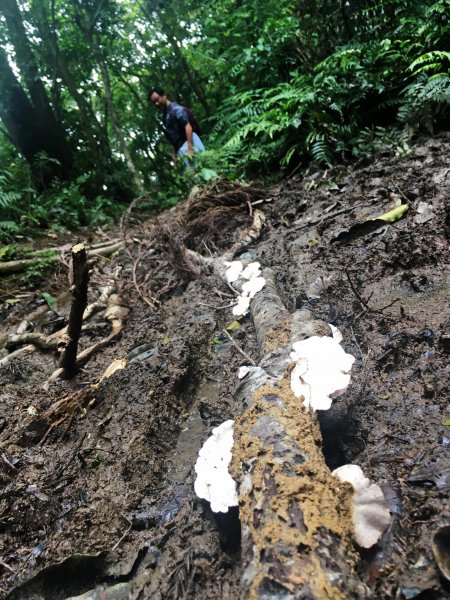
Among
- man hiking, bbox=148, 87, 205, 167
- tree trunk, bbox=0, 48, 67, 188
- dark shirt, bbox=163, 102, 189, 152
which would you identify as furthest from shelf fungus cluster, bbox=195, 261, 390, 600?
tree trunk, bbox=0, 48, 67, 188

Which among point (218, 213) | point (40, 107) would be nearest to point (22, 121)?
point (40, 107)

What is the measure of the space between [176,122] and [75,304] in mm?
5517

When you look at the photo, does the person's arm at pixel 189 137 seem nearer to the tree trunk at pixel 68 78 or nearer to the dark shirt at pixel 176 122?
the dark shirt at pixel 176 122

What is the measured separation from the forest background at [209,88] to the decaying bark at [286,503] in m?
3.60

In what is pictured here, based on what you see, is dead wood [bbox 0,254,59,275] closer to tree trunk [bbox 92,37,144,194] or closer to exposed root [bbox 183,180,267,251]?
exposed root [bbox 183,180,267,251]

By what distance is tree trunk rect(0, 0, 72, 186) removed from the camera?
8.55 metres

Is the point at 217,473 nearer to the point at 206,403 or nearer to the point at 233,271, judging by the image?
the point at 206,403

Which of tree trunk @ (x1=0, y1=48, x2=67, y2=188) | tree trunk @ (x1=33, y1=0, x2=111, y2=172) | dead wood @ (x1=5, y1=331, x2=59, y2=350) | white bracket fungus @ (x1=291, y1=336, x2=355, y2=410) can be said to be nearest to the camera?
white bracket fungus @ (x1=291, y1=336, x2=355, y2=410)

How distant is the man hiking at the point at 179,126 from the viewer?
6711 millimetres

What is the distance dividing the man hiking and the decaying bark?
5.76 m

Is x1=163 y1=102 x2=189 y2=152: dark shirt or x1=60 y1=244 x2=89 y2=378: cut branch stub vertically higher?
x1=163 y1=102 x2=189 y2=152: dark shirt

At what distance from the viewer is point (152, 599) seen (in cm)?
141

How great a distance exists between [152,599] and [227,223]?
3.83 metres

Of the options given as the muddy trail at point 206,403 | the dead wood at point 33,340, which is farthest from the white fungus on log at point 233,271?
the dead wood at point 33,340
